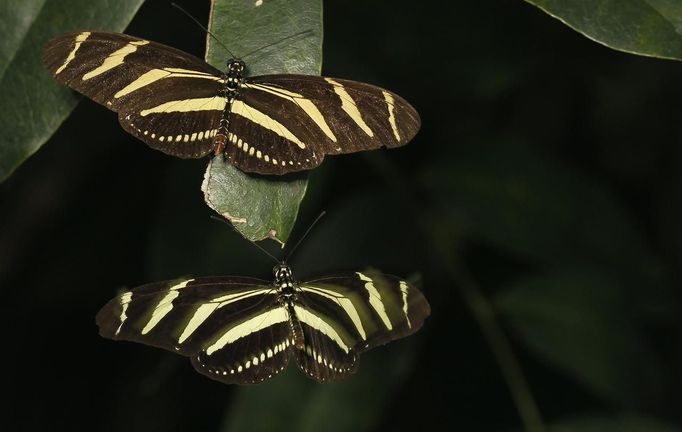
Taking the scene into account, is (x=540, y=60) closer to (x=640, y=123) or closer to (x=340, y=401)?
(x=640, y=123)

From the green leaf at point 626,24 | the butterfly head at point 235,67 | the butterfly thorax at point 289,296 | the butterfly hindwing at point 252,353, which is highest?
the green leaf at point 626,24

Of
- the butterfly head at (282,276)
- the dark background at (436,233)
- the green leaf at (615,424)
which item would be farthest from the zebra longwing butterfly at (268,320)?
the green leaf at (615,424)

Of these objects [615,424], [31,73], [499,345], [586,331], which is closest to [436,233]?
[499,345]

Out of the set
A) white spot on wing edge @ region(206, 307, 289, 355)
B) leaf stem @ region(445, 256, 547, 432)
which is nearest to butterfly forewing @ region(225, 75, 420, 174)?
white spot on wing edge @ region(206, 307, 289, 355)

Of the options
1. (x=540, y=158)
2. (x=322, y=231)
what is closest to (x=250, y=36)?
(x=322, y=231)

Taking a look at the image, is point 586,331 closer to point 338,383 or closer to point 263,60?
point 338,383

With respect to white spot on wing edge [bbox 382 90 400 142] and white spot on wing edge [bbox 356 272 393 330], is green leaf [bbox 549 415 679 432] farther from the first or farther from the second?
white spot on wing edge [bbox 382 90 400 142]

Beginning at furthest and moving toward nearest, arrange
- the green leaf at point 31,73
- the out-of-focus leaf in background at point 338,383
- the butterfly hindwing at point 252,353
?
the out-of-focus leaf in background at point 338,383 → the butterfly hindwing at point 252,353 → the green leaf at point 31,73

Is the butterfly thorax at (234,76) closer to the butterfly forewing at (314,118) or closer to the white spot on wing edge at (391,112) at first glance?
the butterfly forewing at (314,118)
